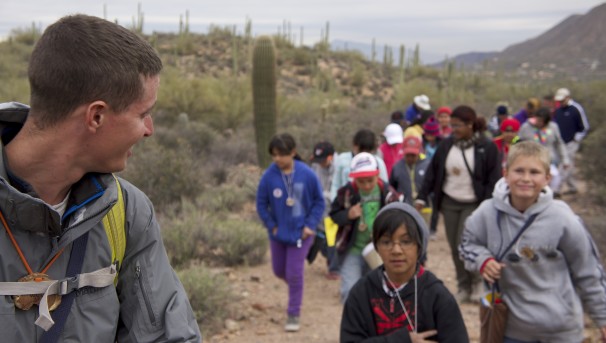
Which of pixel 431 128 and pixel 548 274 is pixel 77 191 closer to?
pixel 548 274

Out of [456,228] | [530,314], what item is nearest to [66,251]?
[530,314]

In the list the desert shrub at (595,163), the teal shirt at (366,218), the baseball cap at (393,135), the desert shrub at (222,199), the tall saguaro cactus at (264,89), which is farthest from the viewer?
the tall saguaro cactus at (264,89)

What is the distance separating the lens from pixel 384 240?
149 inches

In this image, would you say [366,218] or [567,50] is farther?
[567,50]

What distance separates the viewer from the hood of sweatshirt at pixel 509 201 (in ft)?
13.0

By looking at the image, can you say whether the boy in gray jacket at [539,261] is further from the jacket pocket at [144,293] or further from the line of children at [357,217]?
the jacket pocket at [144,293]

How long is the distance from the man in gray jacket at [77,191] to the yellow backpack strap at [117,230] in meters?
0.01

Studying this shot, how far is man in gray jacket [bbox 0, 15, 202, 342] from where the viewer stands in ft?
5.28

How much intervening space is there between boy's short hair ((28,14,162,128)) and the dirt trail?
17.5ft

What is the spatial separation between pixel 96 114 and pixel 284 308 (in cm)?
629

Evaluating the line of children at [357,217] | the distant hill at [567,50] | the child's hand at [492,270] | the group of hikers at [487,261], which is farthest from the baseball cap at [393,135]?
the distant hill at [567,50]

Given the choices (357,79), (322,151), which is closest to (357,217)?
A: (322,151)

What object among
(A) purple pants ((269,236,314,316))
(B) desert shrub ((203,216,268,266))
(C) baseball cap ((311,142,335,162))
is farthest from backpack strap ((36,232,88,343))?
(B) desert shrub ((203,216,268,266))

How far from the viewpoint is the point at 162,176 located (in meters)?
11.8
